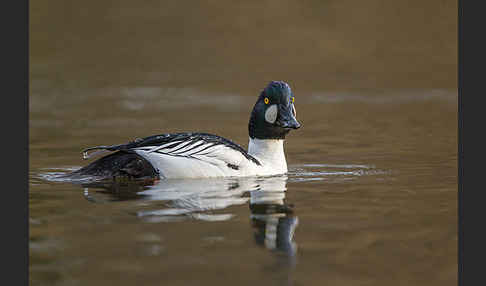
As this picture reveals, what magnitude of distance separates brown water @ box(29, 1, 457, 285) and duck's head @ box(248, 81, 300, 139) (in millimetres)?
641

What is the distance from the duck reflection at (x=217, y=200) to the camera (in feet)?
21.8

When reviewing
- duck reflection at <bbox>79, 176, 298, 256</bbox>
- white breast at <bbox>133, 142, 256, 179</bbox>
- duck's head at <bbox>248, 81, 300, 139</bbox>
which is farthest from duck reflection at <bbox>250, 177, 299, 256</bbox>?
duck's head at <bbox>248, 81, 300, 139</bbox>

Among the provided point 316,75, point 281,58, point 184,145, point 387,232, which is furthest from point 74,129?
point 281,58

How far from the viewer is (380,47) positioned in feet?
103

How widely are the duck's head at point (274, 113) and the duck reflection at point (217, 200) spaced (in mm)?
585

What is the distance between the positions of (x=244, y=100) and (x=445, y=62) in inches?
455

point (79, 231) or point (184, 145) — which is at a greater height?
point (184, 145)

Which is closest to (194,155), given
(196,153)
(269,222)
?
(196,153)

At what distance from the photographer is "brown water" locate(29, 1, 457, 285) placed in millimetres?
5691

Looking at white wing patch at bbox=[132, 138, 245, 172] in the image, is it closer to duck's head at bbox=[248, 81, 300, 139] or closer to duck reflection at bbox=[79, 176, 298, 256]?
duck reflection at bbox=[79, 176, 298, 256]

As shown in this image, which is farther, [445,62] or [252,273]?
[445,62]

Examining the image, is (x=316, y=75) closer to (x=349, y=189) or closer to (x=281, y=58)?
(x=281, y=58)

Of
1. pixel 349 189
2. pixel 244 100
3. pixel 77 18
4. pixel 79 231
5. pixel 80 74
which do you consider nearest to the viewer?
pixel 79 231

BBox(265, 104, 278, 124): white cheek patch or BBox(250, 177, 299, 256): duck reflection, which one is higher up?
BBox(265, 104, 278, 124): white cheek patch
